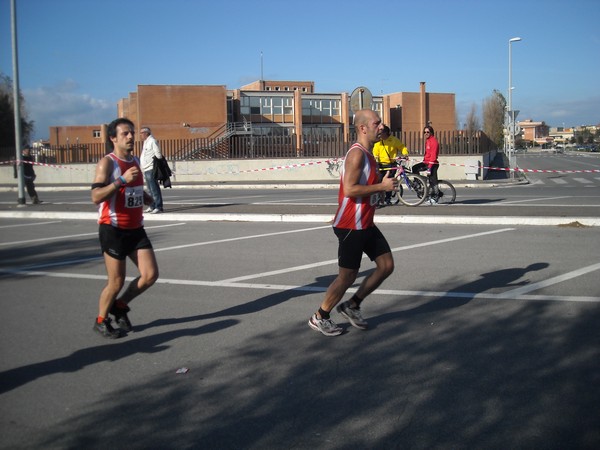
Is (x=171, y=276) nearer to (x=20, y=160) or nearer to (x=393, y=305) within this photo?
(x=393, y=305)

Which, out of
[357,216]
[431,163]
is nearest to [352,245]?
[357,216]

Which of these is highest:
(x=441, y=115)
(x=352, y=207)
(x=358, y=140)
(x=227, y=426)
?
(x=441, y=115)

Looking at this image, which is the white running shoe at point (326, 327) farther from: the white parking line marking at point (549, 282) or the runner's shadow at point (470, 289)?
the white parking line marking at point (549, 282)

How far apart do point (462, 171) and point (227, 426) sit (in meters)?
26.1

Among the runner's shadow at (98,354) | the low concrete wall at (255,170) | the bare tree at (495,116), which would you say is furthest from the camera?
the bare tree at (495,116)

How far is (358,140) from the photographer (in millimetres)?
5289

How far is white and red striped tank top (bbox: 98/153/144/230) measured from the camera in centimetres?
527

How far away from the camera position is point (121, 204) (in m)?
5.30

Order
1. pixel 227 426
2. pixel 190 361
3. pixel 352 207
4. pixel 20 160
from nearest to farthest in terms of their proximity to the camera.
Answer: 1. pixel 227 426
2. pixel 190 361
3. pixel 352 207
4. pixel 20 160

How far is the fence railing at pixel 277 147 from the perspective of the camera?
96.0 feet

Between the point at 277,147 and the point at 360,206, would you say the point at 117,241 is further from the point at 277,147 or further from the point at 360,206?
the point at 277,147

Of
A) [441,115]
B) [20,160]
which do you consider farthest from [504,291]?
[441,115]

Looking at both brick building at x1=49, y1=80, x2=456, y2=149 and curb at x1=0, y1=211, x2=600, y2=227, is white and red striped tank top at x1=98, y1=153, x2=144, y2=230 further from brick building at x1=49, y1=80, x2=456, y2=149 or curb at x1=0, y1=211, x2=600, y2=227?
brick building at x1=49, y1=80, x2=456, y2=149

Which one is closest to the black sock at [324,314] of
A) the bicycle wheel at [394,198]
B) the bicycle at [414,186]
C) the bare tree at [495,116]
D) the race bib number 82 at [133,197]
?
the race bib number 82 at [133,197]
